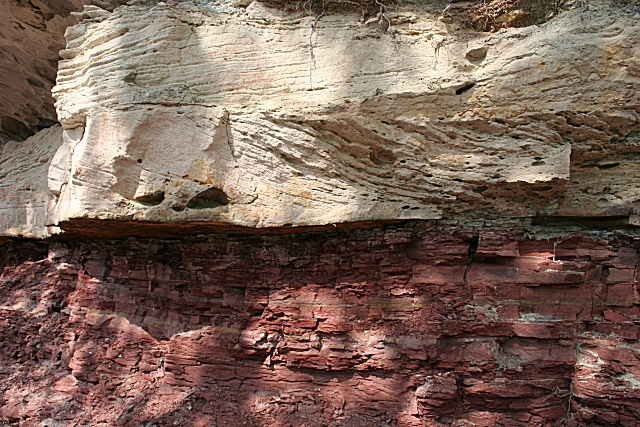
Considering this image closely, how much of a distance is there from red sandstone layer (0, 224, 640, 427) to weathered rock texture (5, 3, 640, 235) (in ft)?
1.64

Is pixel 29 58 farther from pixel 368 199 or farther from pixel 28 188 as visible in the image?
pixel 368 199

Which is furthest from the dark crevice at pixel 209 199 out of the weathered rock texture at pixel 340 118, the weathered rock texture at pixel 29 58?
the weathered rock texture at pixel 29 58

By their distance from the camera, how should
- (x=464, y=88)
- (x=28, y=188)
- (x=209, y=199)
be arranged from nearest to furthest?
(x=464, y=88) → (x=209, y=199) → (x=28, y=188)

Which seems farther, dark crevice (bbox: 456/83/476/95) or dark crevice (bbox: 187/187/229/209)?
dark crevice (bbox: 187/187/229/209)

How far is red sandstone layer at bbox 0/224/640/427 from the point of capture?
3.52 m

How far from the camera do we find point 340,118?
371cm

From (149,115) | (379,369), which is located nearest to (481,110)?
(379,369)

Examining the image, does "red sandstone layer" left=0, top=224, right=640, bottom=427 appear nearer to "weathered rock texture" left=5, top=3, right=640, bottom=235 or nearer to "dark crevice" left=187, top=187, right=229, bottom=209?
"weathered rock texture" left=5, top=3, right=640, bottom=235

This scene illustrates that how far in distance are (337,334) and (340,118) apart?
2049mm

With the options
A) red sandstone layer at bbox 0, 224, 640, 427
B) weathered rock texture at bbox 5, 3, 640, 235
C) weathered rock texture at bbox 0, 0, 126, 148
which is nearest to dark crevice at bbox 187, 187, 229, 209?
weathered rock texture at bbox 5, 3, 640, 235

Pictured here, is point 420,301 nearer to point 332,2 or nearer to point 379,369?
point 379,369

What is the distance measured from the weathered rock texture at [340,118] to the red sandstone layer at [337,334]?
500 mm

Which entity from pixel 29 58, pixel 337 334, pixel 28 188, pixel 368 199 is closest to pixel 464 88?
pixel 368 199

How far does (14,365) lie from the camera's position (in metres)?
5.27
